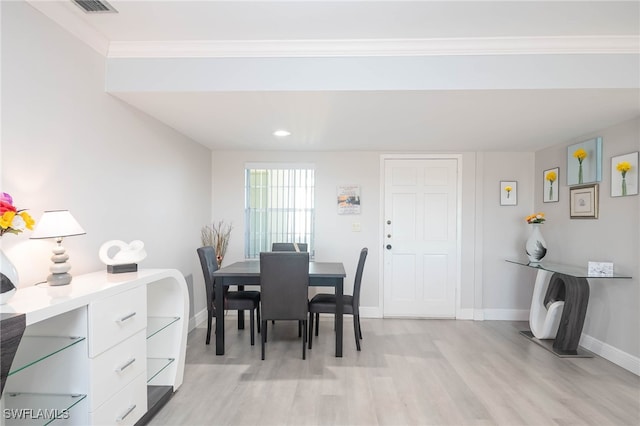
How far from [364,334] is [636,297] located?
2459 millimetres

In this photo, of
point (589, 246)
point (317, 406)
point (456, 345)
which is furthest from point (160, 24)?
point (589, 246)

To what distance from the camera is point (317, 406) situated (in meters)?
2.38

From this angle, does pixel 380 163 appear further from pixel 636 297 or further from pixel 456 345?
pixel 636 297

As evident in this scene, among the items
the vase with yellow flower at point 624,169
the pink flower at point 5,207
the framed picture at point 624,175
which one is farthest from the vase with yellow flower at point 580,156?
the pink flower at point 5,207

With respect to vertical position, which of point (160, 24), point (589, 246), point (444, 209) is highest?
point (160, 24)

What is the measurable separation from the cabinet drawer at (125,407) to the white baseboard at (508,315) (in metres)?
4.03

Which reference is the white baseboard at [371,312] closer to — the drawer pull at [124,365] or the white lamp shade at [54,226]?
the drawer pull at [124,365]

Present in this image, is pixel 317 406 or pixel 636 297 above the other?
pixel 636 297

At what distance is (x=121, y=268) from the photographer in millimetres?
2221

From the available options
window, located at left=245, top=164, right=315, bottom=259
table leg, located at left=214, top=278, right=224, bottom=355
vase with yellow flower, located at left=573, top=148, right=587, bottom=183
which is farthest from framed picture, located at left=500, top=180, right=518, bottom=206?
table leg, located at left=214, top=278, right=224, bottom=355

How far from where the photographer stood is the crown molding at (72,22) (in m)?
1.89

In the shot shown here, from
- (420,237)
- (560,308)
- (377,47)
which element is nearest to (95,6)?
(377,47)

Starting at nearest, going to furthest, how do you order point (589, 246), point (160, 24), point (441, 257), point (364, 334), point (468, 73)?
1. point (160, 24)
2. point (468, 73)
3. point (589, 246)
4. point (364, 334)
5. point (441, 257)

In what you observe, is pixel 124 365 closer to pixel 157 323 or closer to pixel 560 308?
pixel 157 323
